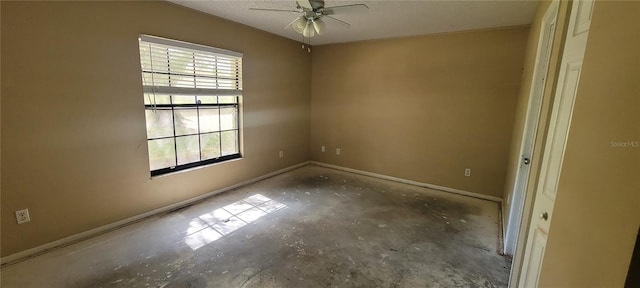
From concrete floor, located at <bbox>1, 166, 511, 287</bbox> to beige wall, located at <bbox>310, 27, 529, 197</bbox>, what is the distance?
758mm

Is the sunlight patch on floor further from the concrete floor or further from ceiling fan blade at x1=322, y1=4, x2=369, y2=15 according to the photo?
ceiling fan blade at x1=322, y1=4, x2=369, y2=15

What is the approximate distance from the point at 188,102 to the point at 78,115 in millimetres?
1077

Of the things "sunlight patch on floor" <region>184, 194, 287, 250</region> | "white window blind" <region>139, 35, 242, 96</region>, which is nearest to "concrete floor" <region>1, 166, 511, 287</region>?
"sunlight patch on floor" <region>184, 194, 287, 250</region>

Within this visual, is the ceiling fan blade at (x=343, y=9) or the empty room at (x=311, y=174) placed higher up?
the ceiling fan blade at (x=343, y=9)

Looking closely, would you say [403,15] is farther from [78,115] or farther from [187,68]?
[78,115]

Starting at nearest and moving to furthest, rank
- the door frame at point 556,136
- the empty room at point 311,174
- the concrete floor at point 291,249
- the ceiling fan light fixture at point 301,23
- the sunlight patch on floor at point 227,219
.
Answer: the empty room at point 311,174 → the door frame at point 556,136 → the concrete floor at point 291,249 → the ceiling fan light fixture at point 301,23 → the sunlight patch on floor at point 227,219

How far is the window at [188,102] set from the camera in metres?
2.85

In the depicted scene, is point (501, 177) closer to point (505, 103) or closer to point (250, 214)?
point (505, 103)

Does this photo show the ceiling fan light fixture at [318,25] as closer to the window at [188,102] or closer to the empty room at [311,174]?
the empty room at [311,174]

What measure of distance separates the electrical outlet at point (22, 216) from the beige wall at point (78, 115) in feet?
0.11

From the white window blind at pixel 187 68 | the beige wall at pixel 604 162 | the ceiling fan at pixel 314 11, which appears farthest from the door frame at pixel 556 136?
the white window blind at pixel 187 68

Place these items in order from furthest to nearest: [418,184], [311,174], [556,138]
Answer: [311,174] < [418,184] < [556,138]

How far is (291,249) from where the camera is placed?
2.40 m

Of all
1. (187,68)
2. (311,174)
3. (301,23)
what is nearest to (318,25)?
(301,23)
